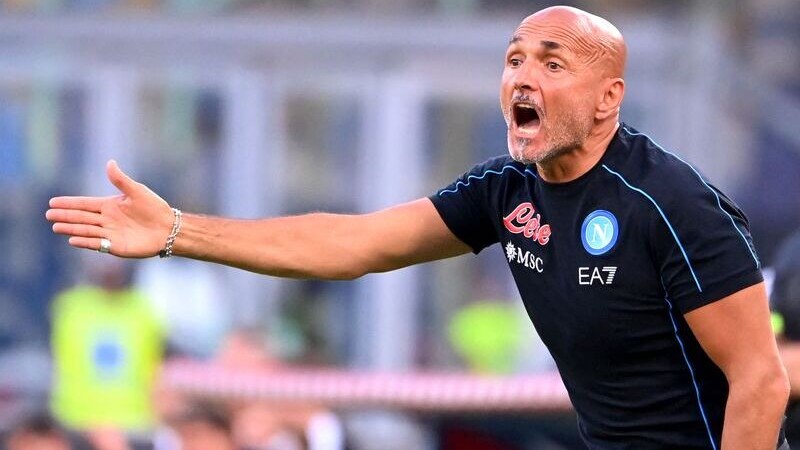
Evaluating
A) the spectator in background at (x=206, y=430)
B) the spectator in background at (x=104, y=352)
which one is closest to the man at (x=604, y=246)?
the spectator in background at (x=206, y=430)

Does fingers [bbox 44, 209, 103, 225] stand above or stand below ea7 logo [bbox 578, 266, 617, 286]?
above

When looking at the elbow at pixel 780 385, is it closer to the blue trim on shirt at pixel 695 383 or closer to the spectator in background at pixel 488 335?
the blue trim on shirt at pixel 695 383

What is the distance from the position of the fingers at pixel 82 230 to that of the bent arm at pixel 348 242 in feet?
1.19

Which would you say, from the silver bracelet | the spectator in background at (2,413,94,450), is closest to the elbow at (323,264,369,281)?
the silver bracelet

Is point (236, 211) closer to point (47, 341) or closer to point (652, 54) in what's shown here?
point (47, 341)

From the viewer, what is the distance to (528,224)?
423 centimetres

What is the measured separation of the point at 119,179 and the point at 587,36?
130 centimetres

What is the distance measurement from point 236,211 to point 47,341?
159cm

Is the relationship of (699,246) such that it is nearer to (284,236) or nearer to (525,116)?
(525,116)

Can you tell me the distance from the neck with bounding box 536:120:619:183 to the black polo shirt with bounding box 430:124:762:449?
25 mm

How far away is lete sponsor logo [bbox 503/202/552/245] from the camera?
13.6 feet

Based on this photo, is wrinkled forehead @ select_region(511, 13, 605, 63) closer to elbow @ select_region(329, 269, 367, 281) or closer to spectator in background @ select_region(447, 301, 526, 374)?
elbow @ select_region(329, 269, 367, 281)

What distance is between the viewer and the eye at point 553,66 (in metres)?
4.09

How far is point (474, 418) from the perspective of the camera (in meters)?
7.89
